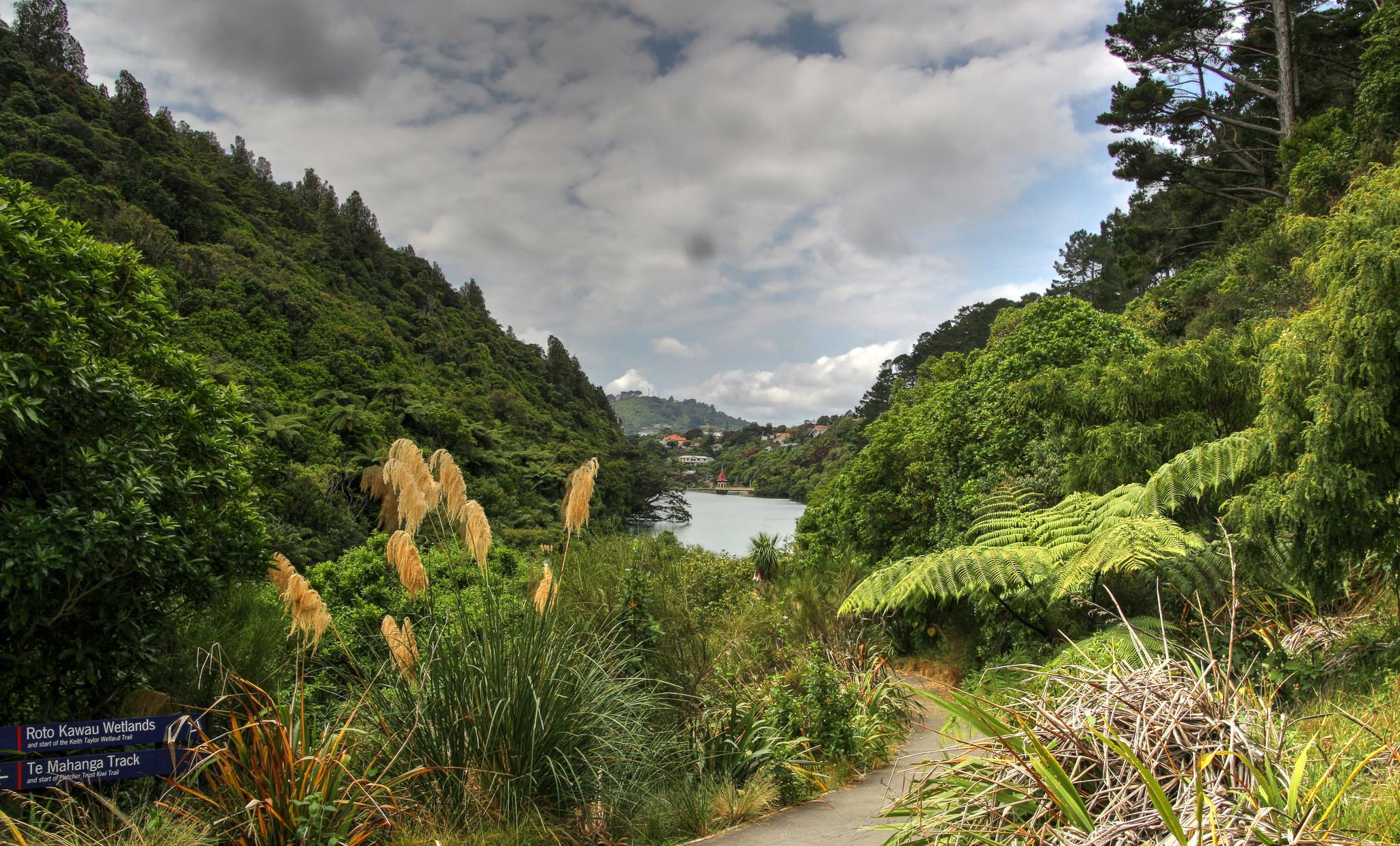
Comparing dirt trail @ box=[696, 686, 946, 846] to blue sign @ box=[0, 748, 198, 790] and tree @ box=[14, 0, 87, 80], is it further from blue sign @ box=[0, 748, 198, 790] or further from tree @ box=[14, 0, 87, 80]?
tree @ box=[14, 0, 87, 80]

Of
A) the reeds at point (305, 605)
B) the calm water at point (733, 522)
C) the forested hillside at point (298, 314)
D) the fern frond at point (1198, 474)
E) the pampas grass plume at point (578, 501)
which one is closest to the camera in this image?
the reeds at point (305, 605)

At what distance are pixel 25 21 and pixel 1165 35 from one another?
2232 inches

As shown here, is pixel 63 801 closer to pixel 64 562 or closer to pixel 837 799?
pixel 64 562

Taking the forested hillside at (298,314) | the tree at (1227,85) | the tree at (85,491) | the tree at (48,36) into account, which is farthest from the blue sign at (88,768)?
the tree at (48,36)

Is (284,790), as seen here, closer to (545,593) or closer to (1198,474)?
(545,593)

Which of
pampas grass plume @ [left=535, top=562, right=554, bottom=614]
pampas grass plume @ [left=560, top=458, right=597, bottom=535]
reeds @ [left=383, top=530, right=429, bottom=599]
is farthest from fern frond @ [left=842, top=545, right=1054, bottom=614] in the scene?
reeds @ [left=383, top=530, right=429, bottom=599]

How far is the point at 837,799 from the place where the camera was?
5035 mm

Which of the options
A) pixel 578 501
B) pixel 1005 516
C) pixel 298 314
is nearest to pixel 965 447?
pixel 1005 516

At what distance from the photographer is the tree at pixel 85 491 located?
4.05 metres

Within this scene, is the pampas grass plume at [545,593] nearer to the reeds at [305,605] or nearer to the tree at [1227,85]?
the reeds at [305,605]

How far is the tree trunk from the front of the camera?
22828mm

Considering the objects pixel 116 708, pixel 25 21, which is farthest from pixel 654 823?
pixel 25 21

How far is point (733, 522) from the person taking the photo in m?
44.5

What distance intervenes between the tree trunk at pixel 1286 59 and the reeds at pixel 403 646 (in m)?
27.8
